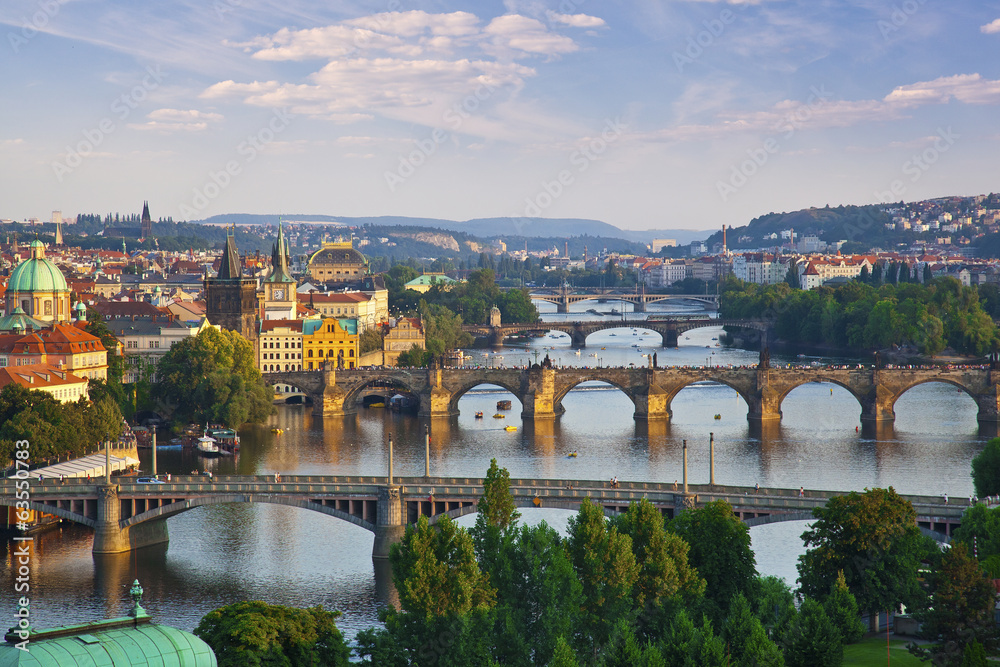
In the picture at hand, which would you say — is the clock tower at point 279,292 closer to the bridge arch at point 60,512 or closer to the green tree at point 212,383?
the green tree at point 212,383

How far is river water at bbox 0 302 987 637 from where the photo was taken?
3662 centimetres

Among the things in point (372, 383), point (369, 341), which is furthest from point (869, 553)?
point (369, 341)

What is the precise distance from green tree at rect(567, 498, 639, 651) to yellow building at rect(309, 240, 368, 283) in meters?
141

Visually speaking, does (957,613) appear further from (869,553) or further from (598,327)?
(598,327)

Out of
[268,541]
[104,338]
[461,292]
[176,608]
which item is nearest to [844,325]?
[461,292]

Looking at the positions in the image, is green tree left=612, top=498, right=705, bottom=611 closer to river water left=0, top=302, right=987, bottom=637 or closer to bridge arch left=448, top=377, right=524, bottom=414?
river water left=0, top=302, right=987, bottom=637

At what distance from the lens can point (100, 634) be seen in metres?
17.9

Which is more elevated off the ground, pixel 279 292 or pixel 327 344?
pixel 279 292

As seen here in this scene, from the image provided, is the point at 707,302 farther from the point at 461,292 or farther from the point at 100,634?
the point at 100,634

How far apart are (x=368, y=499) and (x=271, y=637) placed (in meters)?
15.6

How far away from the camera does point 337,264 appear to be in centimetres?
17088

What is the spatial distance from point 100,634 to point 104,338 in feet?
183

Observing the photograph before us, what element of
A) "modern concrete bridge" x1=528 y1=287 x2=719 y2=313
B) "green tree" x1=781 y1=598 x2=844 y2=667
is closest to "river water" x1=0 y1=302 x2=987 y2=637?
"green tree" x1=781 y1=598 x2=844 y2=667

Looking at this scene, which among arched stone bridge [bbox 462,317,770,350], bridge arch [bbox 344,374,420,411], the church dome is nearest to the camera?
the church dome
